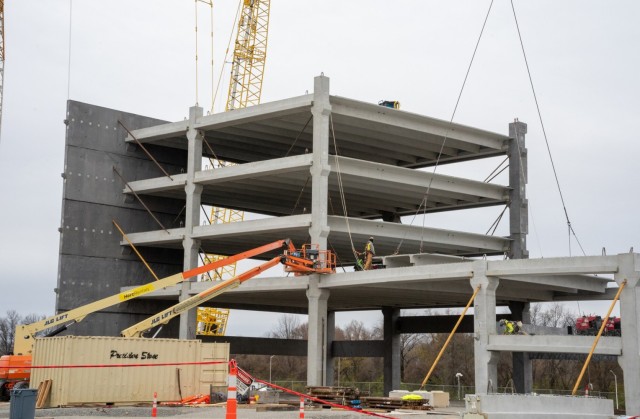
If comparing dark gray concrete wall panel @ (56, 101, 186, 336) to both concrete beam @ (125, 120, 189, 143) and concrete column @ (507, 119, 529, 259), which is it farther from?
concrete column @ (507, 119, 529, 259)

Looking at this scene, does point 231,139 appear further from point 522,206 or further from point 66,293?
point 522,206

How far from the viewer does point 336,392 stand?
33625 millimetres

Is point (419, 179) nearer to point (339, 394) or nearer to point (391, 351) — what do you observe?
point (391, 351)

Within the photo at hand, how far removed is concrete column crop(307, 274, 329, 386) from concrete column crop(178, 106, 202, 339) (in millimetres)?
9780

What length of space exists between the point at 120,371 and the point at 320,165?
54.5 feet

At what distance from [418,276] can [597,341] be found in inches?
362

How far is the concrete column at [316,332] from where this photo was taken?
4297 centimetres

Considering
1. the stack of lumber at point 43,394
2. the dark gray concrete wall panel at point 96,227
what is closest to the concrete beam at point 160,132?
the dark gray concrete wall panel at point 96,227

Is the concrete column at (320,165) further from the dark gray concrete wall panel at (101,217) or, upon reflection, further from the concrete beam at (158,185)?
the dark gray concrete wall panel at (101,217)

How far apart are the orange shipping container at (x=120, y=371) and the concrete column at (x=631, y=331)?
50.7ft

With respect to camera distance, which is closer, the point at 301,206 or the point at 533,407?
the point at 533,407

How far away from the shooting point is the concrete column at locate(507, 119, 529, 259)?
52.8 meters

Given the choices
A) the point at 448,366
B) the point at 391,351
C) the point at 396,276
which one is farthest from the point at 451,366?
the point at 396,276

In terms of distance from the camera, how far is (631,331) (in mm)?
30641
